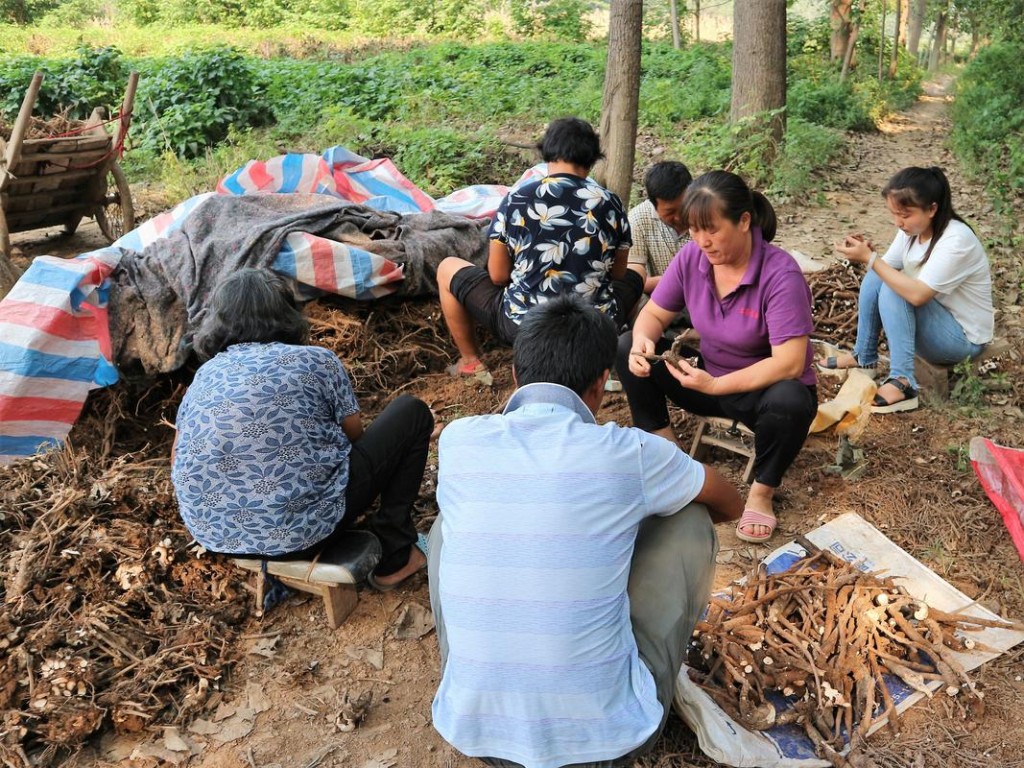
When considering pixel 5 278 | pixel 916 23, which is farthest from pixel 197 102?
pixel 916 23

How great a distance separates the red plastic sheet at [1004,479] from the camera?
2.81 m

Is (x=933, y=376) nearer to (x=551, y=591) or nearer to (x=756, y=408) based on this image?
(x=756, y=408)

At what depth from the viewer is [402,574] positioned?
2.85 m

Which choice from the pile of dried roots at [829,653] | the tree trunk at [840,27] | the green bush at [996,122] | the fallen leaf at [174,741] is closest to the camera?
the pile of dried roots at [829,653]

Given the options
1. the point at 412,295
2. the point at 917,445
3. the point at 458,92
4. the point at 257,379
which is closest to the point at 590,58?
the point at 458,92

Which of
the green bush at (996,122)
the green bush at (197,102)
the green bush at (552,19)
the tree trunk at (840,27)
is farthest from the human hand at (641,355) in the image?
the green bush at (552,19)

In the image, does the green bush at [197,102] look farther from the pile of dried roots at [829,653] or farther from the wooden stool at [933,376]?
the pile of dried roots at [829,653]

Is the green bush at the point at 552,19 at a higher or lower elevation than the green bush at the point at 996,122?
higher

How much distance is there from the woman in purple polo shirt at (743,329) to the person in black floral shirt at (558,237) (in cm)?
49

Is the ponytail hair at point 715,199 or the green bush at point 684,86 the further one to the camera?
the green bush at point 684,86

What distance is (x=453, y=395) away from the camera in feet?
13.6

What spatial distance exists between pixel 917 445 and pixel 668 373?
126 cm

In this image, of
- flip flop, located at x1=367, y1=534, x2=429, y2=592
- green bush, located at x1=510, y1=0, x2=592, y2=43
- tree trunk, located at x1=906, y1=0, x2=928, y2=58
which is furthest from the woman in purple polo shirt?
tree trunk, located at x1=906, y1=0, x2=928, y2=58

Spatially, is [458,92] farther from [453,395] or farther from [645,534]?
[645,534]
